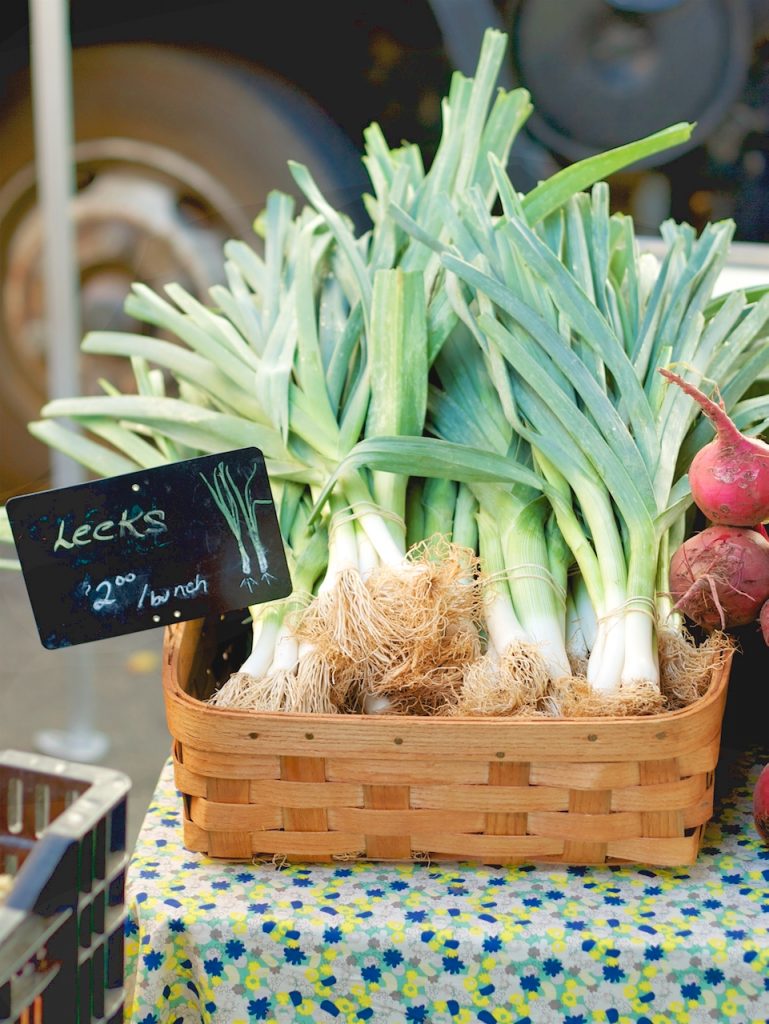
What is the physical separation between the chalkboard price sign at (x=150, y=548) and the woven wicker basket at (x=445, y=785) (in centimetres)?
9

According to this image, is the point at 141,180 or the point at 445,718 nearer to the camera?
the point at 445,718

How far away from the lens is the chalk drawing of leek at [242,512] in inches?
37.8

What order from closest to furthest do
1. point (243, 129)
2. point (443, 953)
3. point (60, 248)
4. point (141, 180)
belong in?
point (443, 953)
point (60, 248)
point (243, 129)
point (141, 180)

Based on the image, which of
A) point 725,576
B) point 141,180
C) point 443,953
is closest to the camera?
point 443,953

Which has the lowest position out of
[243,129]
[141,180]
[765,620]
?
[765,620]

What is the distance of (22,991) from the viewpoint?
0.57m

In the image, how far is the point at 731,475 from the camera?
93 centimetres

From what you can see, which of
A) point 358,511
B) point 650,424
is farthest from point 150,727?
point 650,424

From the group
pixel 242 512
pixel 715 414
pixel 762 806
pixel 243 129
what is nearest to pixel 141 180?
pixel 243 129

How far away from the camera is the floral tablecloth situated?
828 millimetres

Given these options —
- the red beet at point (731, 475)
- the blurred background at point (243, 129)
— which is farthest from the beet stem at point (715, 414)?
the blurred background at point (243, 129)

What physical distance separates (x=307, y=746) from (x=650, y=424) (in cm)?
49

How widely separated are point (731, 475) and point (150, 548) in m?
0.50

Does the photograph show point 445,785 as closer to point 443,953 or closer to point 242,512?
point 443,953
